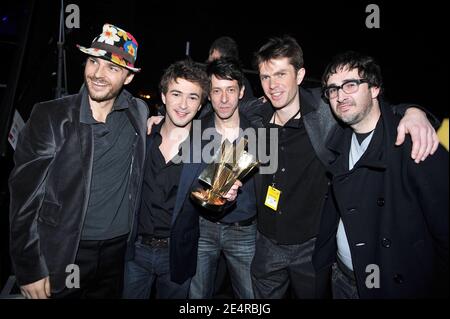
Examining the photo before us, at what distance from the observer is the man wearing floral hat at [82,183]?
2014 millimetres

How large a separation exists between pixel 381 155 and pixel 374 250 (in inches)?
26.4

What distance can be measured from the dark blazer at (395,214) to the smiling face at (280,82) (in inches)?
29.4

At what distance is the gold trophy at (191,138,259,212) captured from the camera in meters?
2.18

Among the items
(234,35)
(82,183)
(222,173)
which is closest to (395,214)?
(222,173)

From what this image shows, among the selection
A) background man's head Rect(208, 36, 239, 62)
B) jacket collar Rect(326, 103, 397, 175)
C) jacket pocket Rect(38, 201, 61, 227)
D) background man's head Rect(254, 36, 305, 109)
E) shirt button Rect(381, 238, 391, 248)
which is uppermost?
background man's head Rect(208, 36, 239, 62)

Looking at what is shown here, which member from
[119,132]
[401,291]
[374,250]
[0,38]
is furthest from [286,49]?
[0,38]

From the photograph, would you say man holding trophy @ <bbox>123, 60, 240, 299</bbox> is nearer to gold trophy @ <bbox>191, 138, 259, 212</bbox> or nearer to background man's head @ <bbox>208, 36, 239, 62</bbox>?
gold trophy @ <bbox>191, 138, 259, 212</bbox>

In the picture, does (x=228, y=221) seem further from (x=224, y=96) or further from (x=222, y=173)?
(x=224, y=96)

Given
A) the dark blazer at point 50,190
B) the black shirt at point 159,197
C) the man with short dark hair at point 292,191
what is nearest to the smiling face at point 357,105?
the man with short dark hair at point 292,191

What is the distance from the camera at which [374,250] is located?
1978 millimetres

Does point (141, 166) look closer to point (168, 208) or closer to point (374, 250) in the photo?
point (168, 208)

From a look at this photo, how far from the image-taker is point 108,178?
2.29 m

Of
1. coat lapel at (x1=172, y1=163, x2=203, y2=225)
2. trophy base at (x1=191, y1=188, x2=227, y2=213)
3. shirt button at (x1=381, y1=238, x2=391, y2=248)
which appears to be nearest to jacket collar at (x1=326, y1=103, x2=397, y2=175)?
shirt button at (x1=381, y1=238, x2=391, y2=248)

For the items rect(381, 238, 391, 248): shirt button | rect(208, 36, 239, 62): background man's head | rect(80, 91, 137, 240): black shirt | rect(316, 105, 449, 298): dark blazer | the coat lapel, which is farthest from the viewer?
rect(208, 36, 239, 62): background man's head
